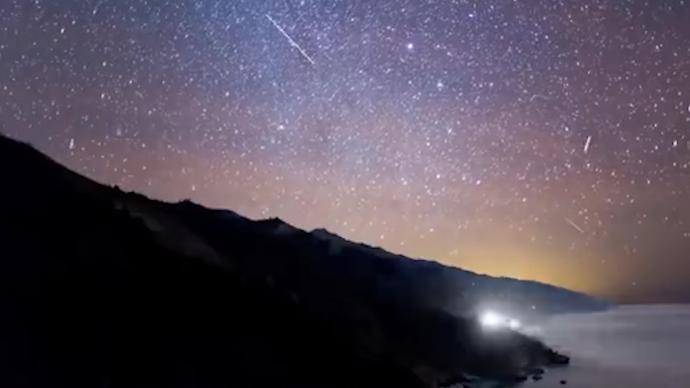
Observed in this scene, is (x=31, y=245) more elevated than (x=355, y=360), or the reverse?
(x=31, y=245)

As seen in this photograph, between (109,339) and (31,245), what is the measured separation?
11.2 meters

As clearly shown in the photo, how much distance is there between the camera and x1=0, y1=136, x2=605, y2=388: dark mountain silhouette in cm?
5453

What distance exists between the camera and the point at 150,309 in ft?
207

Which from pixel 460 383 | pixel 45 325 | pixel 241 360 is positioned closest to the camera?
pixel 45 325

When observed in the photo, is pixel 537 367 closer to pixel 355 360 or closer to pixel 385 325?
pixel 385 325

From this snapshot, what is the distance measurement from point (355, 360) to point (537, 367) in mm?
62628

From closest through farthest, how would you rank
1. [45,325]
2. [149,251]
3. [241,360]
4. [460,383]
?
[45,325] → [241,360] → [149,251] → [460,383]

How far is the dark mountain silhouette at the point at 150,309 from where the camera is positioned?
54531 mm

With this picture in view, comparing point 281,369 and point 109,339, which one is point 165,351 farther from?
point 281,369

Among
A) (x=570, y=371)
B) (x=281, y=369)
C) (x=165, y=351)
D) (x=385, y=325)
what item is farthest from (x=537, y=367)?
(x=165, y=351)

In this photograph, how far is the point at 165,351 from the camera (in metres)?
59.0

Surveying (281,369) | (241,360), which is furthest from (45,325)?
(281,369)

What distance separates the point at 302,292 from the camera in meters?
102

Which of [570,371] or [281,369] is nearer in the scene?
[281,369]
